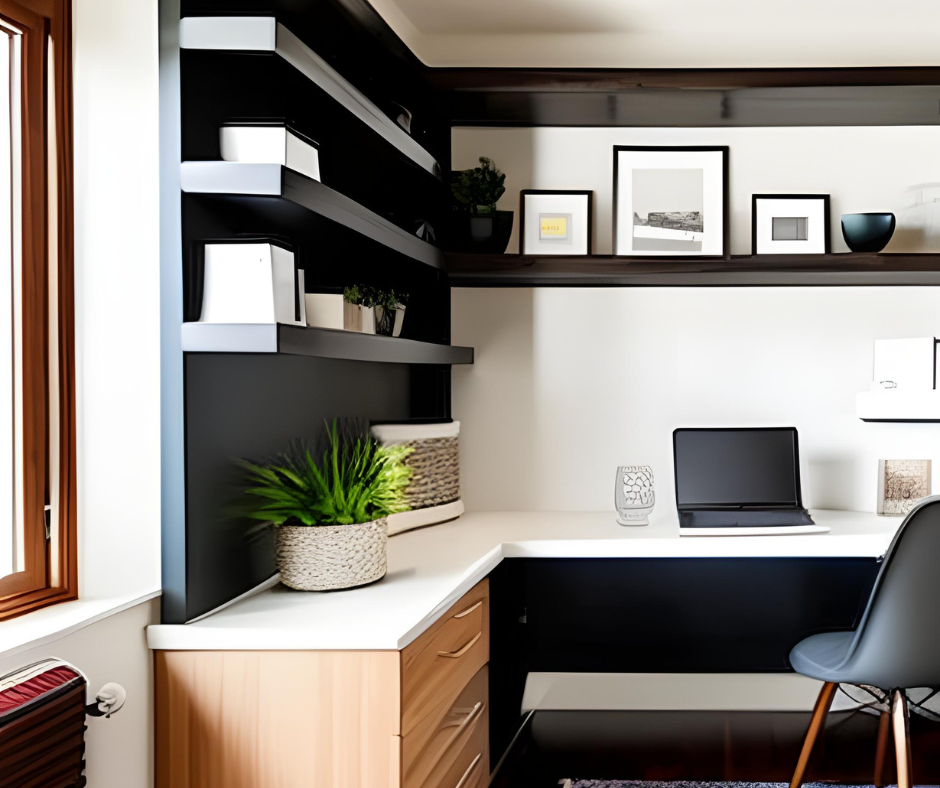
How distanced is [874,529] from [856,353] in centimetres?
65

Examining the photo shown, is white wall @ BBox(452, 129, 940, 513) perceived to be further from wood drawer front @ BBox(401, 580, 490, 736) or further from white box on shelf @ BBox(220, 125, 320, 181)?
white box on shelf @ BBox(220, 125, 320, 181)

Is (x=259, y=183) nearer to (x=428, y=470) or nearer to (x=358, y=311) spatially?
(x=358, y=311)

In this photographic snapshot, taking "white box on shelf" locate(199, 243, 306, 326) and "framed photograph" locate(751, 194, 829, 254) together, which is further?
"framed photograph" locate(751, 194, 829, 254)

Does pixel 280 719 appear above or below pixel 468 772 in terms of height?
above

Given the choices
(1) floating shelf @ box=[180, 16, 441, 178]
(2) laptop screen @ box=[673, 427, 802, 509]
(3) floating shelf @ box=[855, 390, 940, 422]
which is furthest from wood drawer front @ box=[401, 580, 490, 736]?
(3) floating shelf @ box=[855, 390, 940, 422]

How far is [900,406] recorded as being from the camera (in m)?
2.71

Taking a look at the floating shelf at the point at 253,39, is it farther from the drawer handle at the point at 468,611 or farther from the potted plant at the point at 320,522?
the drawer handle at the point at 468,611

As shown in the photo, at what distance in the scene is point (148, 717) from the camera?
4.83ft

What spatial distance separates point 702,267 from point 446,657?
59.4 inches

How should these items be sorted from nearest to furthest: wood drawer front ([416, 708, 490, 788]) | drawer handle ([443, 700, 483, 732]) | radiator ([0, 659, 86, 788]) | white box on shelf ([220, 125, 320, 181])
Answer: radiator ([0, 659, 86, 788]) < white box on shelf ([220, 125, 320, 181]) < wood drawer front ([416, 708, 490, 788]) < drawer handle ([443, 700, 483, 732])

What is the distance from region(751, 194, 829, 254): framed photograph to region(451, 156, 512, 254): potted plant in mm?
842

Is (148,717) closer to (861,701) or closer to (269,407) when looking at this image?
(269,407)

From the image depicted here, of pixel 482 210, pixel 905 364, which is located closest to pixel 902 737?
pixel 905 364

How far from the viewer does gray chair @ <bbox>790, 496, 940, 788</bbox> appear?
1900 millimetres
